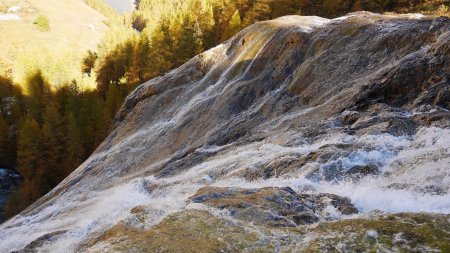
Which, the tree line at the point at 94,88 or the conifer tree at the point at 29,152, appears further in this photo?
the conifer tree at the point at 29,152

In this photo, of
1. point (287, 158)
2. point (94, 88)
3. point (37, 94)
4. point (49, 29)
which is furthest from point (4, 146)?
point (49, 29)

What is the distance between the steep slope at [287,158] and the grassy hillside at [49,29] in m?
93.0

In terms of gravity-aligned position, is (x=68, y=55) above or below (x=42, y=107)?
above

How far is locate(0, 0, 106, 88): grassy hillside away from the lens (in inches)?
5108

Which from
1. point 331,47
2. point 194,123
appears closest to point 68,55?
point 194,123

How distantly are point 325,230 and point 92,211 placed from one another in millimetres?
12781

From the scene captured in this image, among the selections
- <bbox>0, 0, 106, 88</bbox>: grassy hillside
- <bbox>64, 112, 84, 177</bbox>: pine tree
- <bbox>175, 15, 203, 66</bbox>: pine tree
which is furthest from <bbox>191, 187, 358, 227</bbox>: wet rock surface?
<bbox>0, 0, 106, 88</bbox>: grassy hillside

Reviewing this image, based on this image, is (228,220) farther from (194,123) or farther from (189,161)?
(194,123)

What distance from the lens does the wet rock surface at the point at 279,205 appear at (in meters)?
9.82

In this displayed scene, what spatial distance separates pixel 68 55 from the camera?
3939 inches

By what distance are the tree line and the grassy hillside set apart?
106 ft

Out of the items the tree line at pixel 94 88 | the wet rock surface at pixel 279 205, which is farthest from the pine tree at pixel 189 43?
the wet rock surface at pixel 279 205

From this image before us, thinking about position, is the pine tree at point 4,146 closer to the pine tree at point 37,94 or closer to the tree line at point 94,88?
the tree line at point 94,88

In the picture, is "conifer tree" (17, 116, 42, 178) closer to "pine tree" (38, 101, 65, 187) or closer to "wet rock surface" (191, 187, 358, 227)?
"pine tree" (38, 101, 65, 187)
